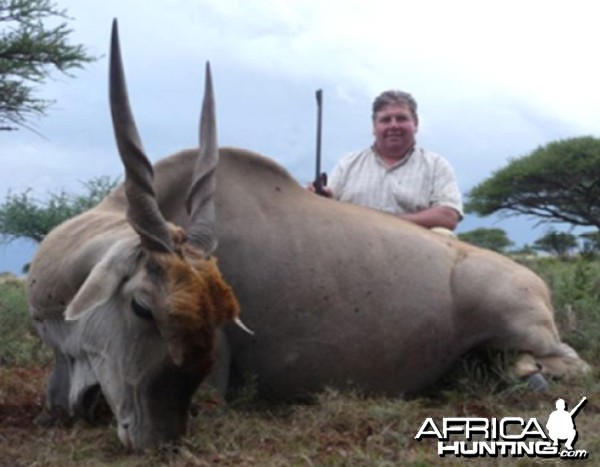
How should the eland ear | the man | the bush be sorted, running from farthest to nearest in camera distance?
the bush → the man → the eland ear

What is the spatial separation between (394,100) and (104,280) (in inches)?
102

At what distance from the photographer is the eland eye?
336 cm

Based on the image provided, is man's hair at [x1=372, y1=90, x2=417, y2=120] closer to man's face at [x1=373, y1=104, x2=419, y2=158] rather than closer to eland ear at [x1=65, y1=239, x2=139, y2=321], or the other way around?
man's face at [x1=373, y1=104, x2=419, y2=158]

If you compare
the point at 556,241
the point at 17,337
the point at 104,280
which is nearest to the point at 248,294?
the point at 104,280

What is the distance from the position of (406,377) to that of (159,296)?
1.37 m

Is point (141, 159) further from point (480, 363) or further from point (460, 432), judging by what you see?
point (480, 363)

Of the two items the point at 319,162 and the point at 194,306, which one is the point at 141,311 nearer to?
the point at 194,306

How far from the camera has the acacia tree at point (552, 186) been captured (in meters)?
19.2

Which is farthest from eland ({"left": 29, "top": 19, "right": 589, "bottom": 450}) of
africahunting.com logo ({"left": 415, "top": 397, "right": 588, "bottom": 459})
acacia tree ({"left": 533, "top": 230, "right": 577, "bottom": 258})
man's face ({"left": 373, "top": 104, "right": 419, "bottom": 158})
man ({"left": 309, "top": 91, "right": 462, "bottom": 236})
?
acacia tree ({"left": 533, "top": 230, "right": 577, "bottom": 258})

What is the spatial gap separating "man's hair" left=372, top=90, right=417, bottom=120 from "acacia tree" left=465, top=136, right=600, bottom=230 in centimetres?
1377

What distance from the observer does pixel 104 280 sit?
3436 mm

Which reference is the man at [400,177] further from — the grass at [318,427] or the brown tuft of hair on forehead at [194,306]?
the brown tuft of hair on forehead at [194,306]

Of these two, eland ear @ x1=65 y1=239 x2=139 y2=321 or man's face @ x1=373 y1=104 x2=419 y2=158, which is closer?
eland ear @ x1=65 y1=239 x2=139 y2=321

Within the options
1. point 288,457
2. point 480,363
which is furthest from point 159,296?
point 480,363
